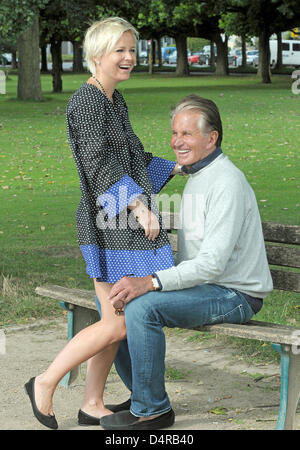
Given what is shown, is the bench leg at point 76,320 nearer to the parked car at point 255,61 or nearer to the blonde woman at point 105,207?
the blonde woman at point 105,207

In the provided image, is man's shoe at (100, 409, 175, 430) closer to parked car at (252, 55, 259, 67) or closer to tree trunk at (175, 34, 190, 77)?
tree trunk at (175, 34, 190, 77)

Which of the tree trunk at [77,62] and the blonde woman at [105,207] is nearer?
the blonde woman at [105,207]

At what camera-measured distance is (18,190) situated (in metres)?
12.2

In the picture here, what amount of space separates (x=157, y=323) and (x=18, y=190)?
859 centimetres

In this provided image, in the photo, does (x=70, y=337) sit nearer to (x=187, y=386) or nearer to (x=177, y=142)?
(x=187, y=386)

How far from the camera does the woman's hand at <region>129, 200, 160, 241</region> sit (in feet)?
12.9

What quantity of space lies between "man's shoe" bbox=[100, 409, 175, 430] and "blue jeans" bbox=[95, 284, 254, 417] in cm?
4

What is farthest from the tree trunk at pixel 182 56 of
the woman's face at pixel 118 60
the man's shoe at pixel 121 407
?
the man's shoe at pixel 121 407

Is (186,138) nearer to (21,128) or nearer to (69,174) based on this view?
(69,174)

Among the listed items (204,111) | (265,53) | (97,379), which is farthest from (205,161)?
(265,53)

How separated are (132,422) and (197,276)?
0.74 meters

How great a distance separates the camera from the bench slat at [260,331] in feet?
12.3

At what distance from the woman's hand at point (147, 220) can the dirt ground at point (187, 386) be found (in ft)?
3.03

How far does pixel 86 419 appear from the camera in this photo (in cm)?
420
